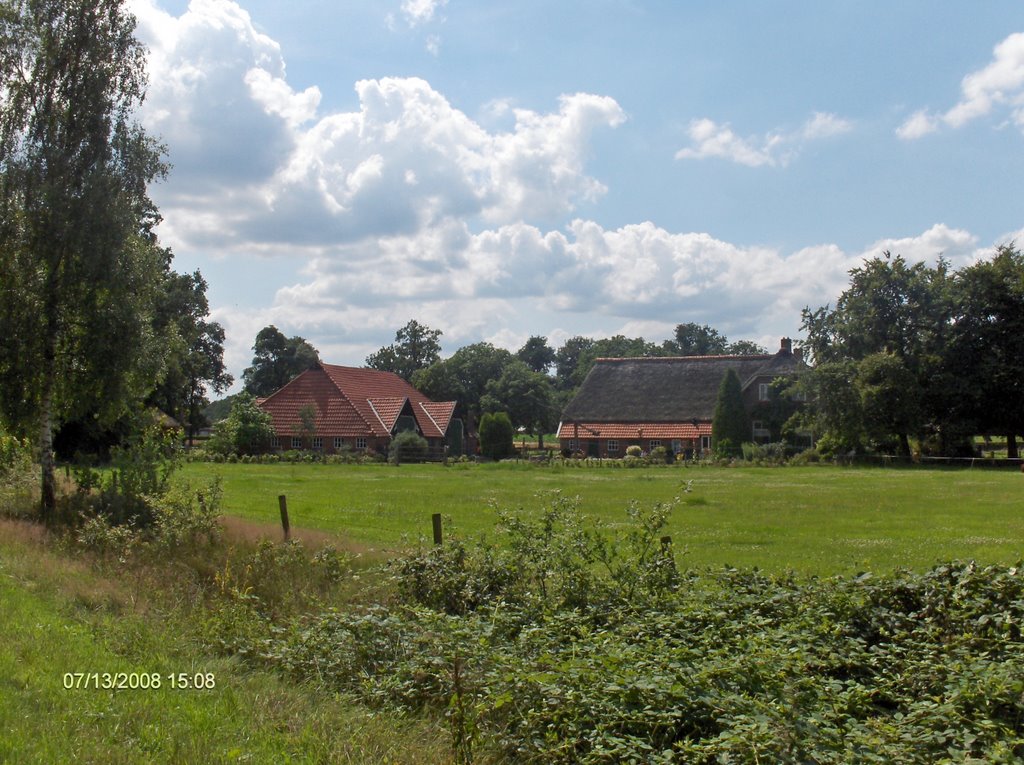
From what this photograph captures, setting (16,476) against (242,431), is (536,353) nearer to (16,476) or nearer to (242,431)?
(242,431)

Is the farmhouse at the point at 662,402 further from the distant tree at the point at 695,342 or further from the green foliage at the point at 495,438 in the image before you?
the distant tree at the point at 695,342

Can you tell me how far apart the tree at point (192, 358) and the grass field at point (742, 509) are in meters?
20.9

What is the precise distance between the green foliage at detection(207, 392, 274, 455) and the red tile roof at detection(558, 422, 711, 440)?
25276mm

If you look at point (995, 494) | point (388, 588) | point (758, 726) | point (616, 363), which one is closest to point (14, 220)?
point (388, 588)

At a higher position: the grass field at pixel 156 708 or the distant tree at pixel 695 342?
the distant tree at pixel 695 342

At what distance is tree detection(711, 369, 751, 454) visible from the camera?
62344mm

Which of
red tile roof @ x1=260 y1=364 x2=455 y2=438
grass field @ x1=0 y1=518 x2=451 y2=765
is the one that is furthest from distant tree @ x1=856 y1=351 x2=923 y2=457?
grass field @ x1=0 y1=518 x2=451 y2=765

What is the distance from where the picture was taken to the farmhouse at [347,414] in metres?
62.2

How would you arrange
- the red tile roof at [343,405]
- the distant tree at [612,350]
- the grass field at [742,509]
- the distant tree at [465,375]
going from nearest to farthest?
the grass field at [742,509]
the red tile roof at [343,405]
the distant tree at [465,375]
the distant tree at [612,350]

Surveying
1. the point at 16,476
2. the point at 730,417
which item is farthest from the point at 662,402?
the point at 16,476

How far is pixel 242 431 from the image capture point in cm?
5791

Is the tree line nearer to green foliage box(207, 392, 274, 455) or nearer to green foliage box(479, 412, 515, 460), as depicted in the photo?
green foliage box(479, 412, 515, 460)

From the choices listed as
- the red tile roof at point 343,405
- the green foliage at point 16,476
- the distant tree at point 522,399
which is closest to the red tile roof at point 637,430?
the red tile roof at point 343,405

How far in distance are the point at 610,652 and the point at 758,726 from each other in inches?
63.2
